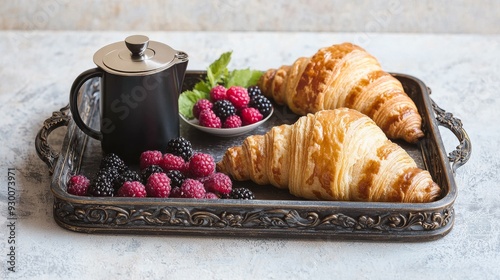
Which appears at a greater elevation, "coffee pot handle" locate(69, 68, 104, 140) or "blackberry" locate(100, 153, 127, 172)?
"coffee pot handle" locate(69, 68, 104, 140)

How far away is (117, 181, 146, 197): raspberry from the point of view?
1.48m

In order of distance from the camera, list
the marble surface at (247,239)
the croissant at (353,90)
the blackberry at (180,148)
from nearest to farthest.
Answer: the marble surface at (247,239)
the blackberry at (180,148)
the croissant at (353,90)

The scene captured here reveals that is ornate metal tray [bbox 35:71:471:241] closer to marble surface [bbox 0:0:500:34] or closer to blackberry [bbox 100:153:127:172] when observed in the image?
blackberry [bbox 100:153:127:172]

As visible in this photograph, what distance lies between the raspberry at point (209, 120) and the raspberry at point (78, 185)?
37 centimetres

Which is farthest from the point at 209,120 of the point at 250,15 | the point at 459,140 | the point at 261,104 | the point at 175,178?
the point at 250,15

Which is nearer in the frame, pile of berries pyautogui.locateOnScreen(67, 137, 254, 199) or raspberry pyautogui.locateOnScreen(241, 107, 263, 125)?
pile of berries pyautogui.locateOnScreen(67, 137, 254, 199)

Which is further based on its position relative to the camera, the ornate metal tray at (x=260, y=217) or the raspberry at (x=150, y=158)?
the raspberry at (x=150, y=158)

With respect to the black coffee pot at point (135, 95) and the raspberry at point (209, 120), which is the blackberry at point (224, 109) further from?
the black coffee pot at point (135, 95)

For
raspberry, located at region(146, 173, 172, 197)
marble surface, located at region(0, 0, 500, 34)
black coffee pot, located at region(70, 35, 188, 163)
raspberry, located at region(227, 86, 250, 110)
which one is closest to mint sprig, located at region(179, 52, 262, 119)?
raspberry, located at region(227, 86, 250, 110)

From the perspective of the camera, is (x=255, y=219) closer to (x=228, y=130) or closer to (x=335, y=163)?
(x=335, y=163)

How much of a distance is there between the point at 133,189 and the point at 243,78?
60 cm

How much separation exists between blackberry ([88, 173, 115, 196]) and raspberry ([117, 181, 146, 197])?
A: 0.03 meters

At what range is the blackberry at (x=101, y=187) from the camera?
1493 millimetres

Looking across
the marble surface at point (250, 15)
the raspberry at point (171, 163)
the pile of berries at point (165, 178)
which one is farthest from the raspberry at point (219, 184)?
the marble surface at point (250, 15)
